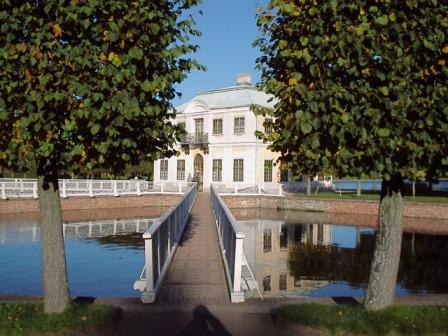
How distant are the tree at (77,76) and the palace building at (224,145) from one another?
32683 millimetres

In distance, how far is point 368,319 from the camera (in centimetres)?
657

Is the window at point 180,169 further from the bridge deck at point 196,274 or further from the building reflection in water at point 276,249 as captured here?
the bridge deck at point 196,274

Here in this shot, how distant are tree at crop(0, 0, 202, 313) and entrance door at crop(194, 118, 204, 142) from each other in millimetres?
36831

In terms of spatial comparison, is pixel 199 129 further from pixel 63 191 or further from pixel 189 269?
pixel 189 269

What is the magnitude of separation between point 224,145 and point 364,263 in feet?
87.1

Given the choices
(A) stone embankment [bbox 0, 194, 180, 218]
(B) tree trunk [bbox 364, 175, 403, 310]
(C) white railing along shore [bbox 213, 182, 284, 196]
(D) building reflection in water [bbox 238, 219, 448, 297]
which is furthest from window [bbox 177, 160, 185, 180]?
(B) tree trunk [bbox 364, 175, 403, 310]

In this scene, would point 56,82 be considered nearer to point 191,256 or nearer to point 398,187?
point 398,187

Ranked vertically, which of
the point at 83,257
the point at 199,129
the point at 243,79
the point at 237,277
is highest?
the point at 243,79

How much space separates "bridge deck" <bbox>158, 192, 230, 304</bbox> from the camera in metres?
8.53

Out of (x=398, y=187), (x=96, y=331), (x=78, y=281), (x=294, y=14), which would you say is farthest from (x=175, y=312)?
(x=78, y=281)

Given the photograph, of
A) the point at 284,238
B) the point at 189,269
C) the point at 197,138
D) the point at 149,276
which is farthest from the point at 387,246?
the point at 197,138

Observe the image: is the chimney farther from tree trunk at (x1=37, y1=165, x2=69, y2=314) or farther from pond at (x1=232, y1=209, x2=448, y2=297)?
tree trunk at (x1=37, y1=165, x2=69, y2=314)

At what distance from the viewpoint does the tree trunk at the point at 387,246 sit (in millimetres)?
6898

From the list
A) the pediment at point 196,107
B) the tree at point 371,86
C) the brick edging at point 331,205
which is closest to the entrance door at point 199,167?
the pediment at point 196,107
